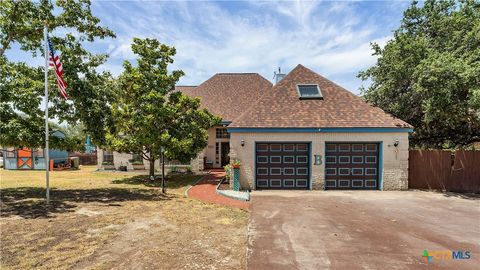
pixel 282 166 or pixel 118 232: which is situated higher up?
pixel 282 166

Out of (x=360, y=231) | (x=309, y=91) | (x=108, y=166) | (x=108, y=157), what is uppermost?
(x=309, y=91)

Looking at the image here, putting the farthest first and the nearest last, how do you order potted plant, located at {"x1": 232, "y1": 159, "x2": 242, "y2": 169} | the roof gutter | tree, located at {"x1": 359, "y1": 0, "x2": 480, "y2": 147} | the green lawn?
the roof gutter → potted plant, located at {"x1": 232, "y1": 159, "x2": 242, "y2": 169} → tree, located at {"x1": 359, "y1": 0, "x2": 480, "y2": 147} → the green lawn

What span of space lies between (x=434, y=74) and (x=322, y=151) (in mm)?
6498

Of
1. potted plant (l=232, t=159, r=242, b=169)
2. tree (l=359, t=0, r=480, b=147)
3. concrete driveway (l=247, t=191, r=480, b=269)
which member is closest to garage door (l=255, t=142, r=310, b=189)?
potted plant (l=232, t=159, r=242, b=169)

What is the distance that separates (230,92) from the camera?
25.1 metres

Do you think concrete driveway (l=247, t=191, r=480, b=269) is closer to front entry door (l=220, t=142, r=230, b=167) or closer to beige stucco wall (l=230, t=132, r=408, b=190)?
beige stucco wall (l=230, t=132, r=408, b=190)

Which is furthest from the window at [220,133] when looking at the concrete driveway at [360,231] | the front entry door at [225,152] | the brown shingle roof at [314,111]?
the concrete driveway at [360,231]

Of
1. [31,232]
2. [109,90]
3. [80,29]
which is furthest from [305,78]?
[31,232]

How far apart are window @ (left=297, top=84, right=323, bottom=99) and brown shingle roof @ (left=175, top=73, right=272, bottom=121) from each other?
7.77 metres

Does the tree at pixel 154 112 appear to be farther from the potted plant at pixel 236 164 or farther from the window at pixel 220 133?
the window at pixel 220 133

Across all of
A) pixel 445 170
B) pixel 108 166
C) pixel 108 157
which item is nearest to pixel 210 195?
pixel 445 170

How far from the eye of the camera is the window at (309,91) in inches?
617

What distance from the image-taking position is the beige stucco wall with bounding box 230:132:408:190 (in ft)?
45.9

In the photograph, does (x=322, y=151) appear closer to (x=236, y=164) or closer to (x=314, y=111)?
(x=314, y=111)
